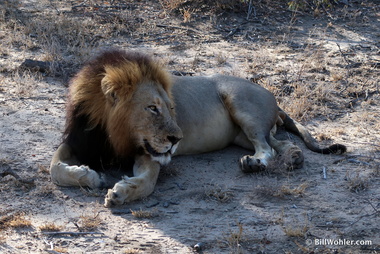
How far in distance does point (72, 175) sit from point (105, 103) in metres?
0.59

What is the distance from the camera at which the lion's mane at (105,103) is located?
4500mm

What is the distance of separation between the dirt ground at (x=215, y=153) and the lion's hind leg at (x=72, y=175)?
0.23ft

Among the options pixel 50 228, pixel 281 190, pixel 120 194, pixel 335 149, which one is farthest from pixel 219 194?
pixel 335 149

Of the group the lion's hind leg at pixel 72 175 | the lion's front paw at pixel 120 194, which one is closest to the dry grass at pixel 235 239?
the lion's front paw at pixel 120 194

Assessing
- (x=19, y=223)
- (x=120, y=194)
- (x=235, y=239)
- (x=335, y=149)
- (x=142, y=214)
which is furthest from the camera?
(x=335, y=149)

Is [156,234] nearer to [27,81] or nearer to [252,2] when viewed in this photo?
[27,81]

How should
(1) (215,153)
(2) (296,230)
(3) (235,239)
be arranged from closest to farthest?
(3) (235,239), (2) (296,230), (1) (215,153)

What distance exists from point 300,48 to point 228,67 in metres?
1.20

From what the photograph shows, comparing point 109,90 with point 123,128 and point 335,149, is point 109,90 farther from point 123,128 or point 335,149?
point 335,149

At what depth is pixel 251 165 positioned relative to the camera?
499cm

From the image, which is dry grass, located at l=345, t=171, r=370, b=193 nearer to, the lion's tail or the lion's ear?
the lion's tail

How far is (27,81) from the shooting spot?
22.3 ft

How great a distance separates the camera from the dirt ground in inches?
155

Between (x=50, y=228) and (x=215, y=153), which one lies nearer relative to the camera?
(x=50, y=228)
